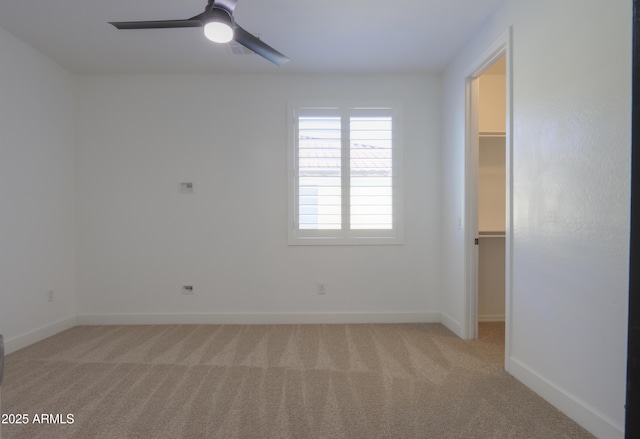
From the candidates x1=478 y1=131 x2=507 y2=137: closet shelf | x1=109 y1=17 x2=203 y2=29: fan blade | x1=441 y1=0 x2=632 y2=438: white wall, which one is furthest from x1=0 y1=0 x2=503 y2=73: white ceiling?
x1=478 y1=131 x2=507 y2=137: closet shelf

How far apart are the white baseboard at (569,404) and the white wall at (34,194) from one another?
13.6ft

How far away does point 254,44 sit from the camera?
92.2 inches

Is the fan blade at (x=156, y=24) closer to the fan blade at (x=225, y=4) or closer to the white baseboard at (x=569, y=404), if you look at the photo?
the fan blade at (x=225, y=4)

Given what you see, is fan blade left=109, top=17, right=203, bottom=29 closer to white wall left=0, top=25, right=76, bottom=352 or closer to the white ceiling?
the white ceiling

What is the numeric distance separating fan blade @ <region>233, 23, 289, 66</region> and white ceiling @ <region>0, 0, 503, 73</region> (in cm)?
48

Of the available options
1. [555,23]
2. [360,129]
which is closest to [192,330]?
[360,129]

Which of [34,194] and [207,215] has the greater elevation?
[34,194]

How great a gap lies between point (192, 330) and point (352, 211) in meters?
2.11

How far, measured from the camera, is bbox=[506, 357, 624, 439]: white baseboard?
1772 mm

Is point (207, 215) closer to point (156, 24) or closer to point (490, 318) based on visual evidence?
point (156, 24)

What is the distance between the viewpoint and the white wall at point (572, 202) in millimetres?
1715

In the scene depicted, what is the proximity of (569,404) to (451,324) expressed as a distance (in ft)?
5.39

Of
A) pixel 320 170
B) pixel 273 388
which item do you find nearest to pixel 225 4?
pixel 320 170

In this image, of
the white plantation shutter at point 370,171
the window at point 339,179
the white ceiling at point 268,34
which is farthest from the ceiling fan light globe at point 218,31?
the white plantation shutter at point 370,171
